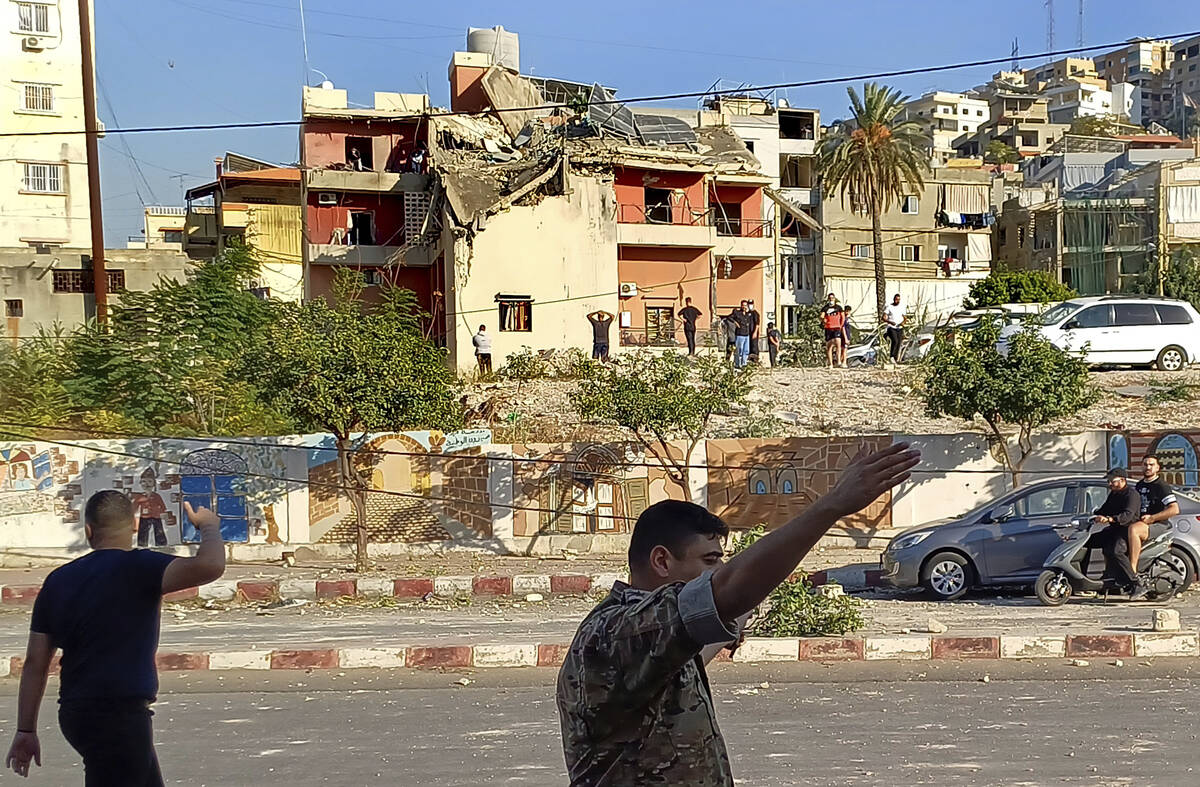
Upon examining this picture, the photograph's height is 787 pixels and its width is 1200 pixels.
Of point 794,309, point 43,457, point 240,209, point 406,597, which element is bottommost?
point 406,597

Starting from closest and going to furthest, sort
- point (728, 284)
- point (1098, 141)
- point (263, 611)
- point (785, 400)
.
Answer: point (263, 611), point (785, 400), point (728, 284), point (1098, 141)

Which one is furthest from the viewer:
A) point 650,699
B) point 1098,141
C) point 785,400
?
point 1098,141

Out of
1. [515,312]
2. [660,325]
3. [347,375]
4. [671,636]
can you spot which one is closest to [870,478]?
[671,636]

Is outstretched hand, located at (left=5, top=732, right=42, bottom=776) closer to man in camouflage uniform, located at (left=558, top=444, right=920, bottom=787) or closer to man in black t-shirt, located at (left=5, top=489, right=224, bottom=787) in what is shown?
man in black t-shirt, located at (left=5, top=489, right=224, bottom=787)

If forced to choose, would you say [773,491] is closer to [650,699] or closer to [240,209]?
[650,699]

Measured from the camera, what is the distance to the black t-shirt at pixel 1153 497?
13375 mm

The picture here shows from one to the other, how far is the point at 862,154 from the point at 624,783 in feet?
165

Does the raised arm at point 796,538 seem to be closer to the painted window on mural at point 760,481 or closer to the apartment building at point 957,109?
the painted window on mural at point 760,481

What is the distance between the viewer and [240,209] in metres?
53.5

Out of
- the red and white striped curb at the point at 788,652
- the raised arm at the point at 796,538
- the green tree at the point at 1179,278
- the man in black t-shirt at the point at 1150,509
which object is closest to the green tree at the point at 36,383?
the red and white striped curb at the point at 788,652

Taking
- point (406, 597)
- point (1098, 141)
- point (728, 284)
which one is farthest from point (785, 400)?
point (1098, 141)

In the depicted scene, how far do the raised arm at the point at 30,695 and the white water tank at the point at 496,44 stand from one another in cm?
4976

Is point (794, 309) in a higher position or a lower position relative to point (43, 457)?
higher

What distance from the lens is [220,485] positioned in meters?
20.9
